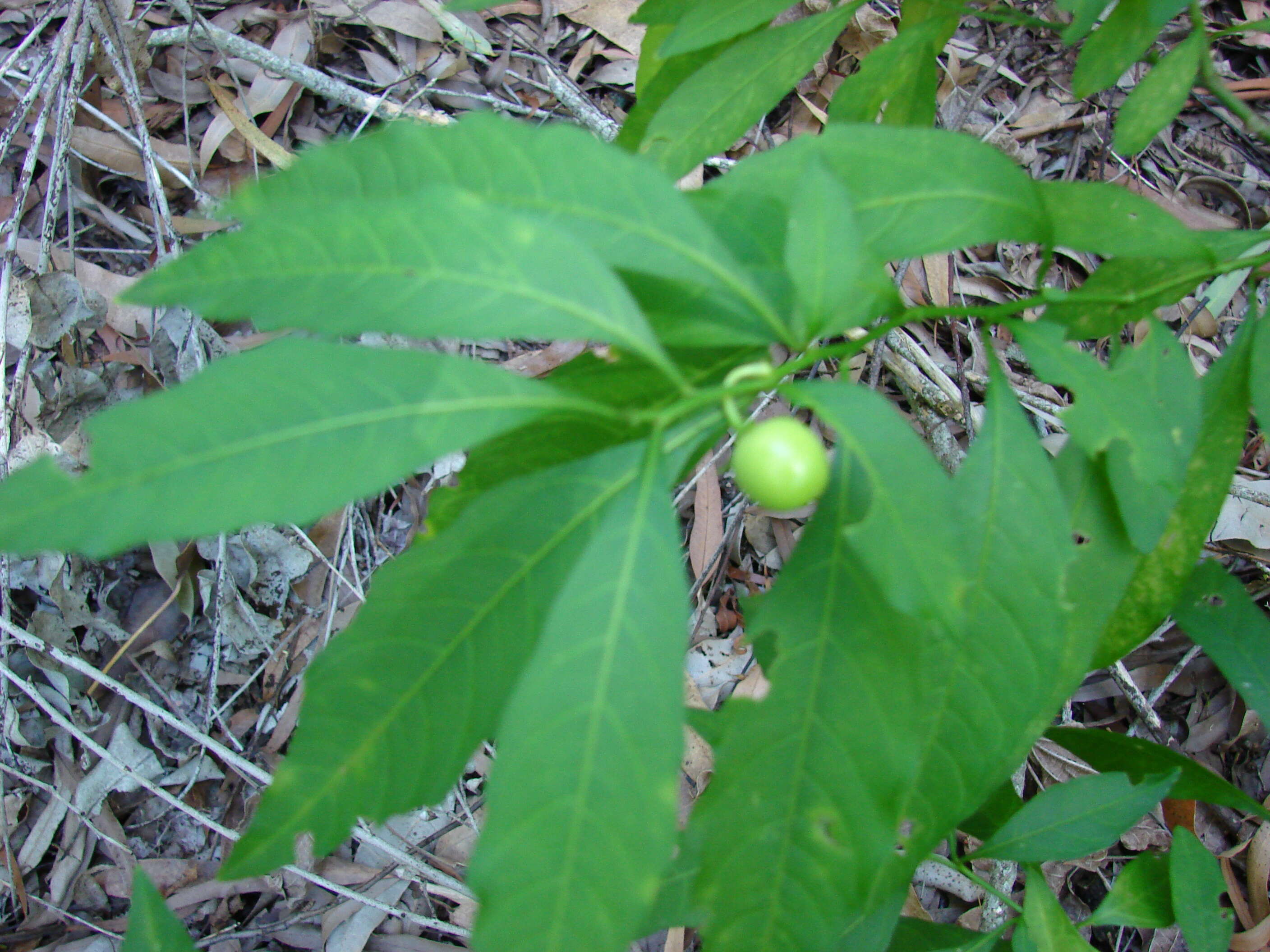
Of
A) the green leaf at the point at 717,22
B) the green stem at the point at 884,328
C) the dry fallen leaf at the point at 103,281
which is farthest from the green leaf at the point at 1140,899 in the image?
the dry fallen leaf at the point at 103,281

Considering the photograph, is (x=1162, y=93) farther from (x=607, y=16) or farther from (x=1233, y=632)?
(x=607, y=16)

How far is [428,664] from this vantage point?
0.88m

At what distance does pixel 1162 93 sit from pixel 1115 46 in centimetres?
11

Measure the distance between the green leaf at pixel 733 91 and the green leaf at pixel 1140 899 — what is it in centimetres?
154

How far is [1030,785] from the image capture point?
2148mm

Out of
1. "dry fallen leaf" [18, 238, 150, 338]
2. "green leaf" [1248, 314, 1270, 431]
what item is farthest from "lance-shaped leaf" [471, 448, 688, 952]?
"dry fallen leaf" [18, 238, 150, 338]

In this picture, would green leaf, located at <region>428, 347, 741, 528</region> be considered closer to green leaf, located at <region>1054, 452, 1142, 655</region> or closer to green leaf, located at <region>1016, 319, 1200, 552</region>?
green leaf, located at <region>1016, 319, 1200, 552</region>

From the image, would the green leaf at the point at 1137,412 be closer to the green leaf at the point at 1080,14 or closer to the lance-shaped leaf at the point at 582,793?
the green leaf at the point at 1080,14

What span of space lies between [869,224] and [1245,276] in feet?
6.85

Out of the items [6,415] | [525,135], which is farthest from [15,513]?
[6,415]

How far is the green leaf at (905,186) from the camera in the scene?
0.95 meters

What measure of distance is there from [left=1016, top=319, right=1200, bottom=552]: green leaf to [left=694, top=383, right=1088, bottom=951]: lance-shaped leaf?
8 centimetres

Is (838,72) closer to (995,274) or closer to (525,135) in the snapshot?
(995,274)

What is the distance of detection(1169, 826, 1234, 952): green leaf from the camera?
1520 millimetres
